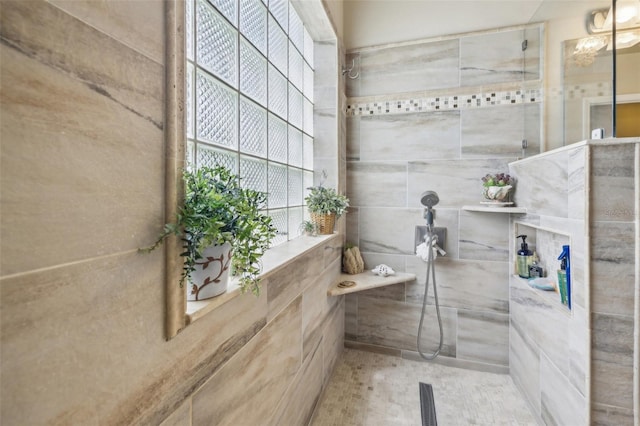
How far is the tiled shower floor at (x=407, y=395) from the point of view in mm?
1606

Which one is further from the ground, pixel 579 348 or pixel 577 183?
pixel 577 183

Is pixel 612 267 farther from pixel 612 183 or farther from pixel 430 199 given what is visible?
pixel 430 199

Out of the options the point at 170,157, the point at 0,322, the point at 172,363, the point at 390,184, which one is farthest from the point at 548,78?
the point at 0,322

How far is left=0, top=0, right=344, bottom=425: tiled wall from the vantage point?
1.20ft

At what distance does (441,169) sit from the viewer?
208cm

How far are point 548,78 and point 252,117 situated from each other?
190cm

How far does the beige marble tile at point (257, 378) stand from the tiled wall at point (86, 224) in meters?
0.05

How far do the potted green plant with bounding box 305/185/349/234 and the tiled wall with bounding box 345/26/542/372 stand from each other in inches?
20.1

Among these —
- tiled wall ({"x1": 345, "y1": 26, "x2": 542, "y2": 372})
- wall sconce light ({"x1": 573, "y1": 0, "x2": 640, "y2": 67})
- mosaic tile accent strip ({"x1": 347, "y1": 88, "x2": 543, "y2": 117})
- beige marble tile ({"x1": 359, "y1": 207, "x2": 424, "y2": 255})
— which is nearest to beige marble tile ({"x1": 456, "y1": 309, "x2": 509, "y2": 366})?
tiled wall ({"x1": 345, "y1": 26, "x2": 542, "y2": 372})

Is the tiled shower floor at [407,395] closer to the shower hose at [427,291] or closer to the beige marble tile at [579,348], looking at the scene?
the shower hose at [427,291]

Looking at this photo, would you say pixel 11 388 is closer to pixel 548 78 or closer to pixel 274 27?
pixel 274 27

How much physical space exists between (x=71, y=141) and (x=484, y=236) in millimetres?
2200

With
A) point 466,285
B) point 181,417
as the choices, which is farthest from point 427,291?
point 181,417

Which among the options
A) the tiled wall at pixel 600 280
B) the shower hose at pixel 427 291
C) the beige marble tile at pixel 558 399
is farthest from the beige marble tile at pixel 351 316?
the tiled wall at pixel 600 280
